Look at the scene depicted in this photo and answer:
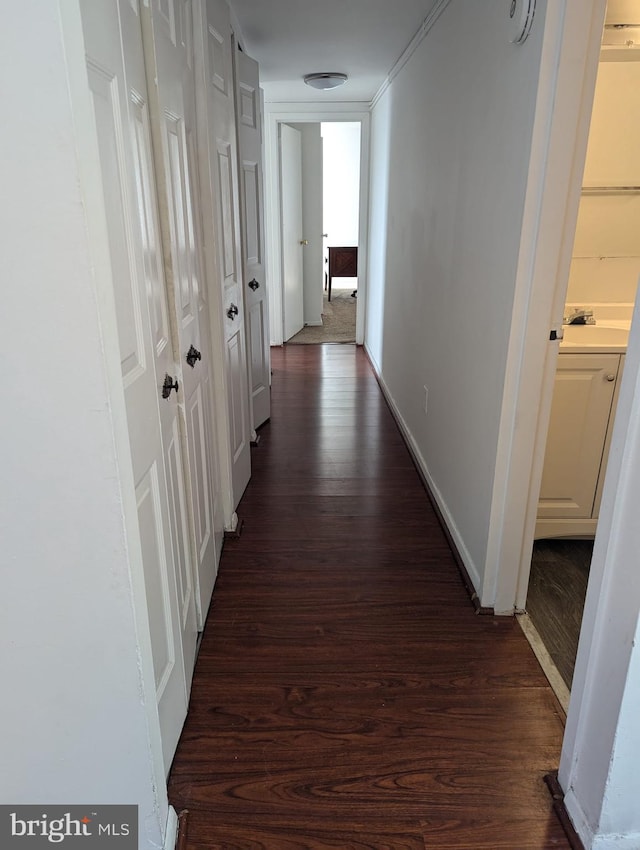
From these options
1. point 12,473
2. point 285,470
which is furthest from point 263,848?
point 285,470

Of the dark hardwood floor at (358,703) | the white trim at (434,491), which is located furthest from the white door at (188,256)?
the white trim at (434,491)

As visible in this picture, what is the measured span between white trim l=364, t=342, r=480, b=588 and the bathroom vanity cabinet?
34 centimetres

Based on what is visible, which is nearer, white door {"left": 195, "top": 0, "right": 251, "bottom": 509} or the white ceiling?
white door {"left": 195, "top": 0, "right": 251, "bottom": 509}

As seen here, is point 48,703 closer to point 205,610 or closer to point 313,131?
point 205,610

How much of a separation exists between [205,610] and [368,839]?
90cm

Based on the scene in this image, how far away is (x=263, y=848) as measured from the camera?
52.7 inches

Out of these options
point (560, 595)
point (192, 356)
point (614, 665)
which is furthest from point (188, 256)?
point (560, 595)

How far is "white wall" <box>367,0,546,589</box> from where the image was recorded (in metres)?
1.85

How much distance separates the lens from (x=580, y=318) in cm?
254

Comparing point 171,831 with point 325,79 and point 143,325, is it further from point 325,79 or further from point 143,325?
point 325,79

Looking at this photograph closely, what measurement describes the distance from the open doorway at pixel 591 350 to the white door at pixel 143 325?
1.21 m

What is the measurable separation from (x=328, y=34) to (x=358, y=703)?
332 cm

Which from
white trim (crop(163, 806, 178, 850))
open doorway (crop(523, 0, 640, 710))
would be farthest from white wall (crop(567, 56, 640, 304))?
white trim (crop(163, 806, 178, 850))

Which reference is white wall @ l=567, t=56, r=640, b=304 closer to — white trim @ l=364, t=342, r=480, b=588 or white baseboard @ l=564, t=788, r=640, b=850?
white trim @ l=364, t=342, r=480, b=588
